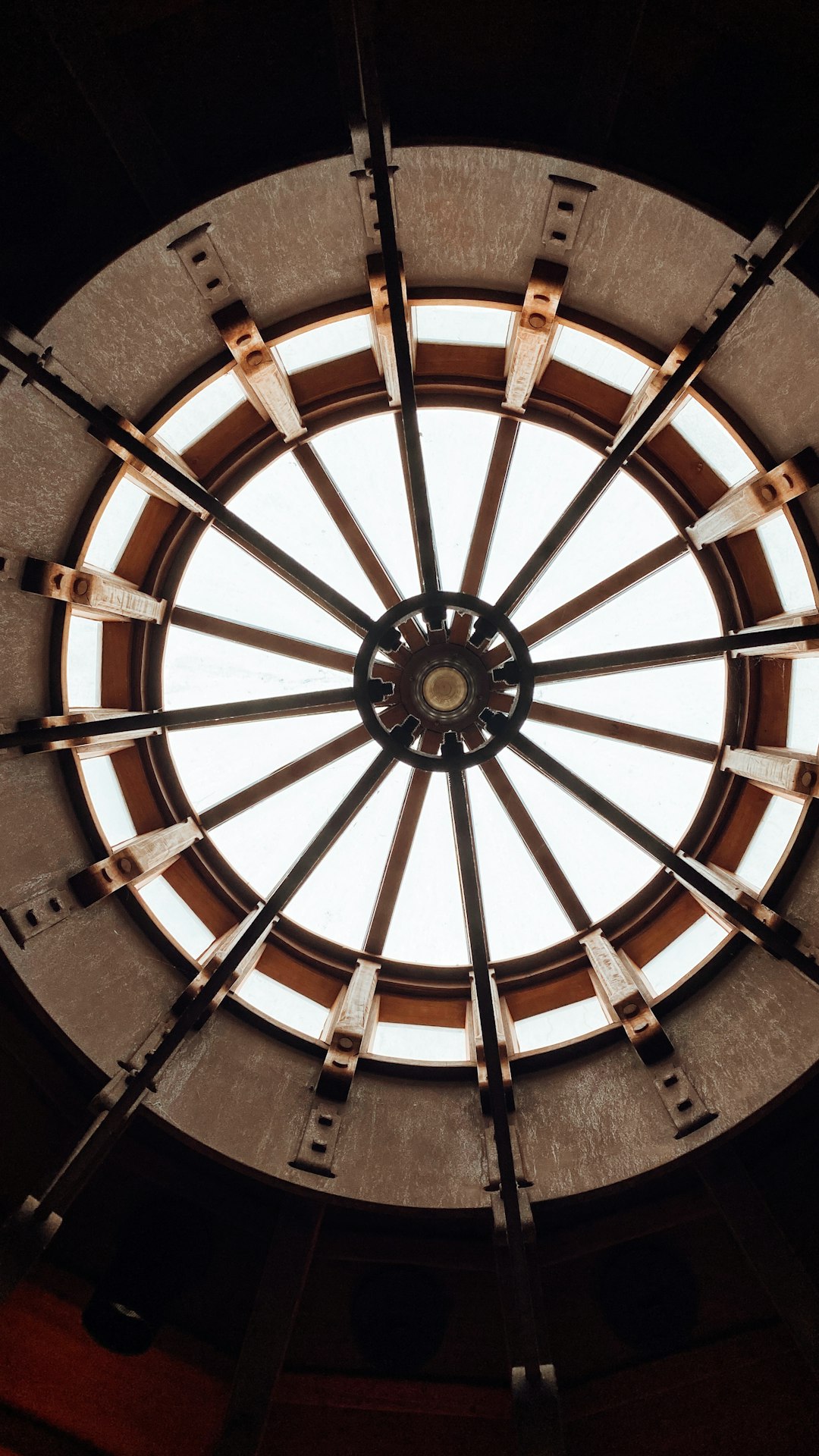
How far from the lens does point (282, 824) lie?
13062 millimetres

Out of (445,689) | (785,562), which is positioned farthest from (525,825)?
(785,562)

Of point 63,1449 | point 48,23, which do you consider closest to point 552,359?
point 48,23

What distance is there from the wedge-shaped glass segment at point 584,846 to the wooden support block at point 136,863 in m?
5.07

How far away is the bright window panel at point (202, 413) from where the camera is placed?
8.95 metres

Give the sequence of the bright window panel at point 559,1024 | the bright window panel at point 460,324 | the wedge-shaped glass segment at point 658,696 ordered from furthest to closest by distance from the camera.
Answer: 1. the wedge-shaped glass segment at point 658,696
2. the bright window panel at point 559,1024
3. the bright window panel at point 460,324

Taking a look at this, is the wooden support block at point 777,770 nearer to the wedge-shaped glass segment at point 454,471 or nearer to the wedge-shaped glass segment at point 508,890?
the wedge-shaped glass segment at point 508,890

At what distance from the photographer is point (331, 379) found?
A: 32.2 feet

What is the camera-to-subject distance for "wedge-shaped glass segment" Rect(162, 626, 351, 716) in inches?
477

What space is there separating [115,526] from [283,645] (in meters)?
3.38

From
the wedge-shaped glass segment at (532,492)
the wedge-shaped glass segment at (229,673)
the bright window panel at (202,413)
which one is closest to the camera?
the bright window panel at (202,413)

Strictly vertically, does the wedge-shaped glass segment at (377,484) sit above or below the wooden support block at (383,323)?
above

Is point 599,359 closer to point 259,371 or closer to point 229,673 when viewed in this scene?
point 259,371

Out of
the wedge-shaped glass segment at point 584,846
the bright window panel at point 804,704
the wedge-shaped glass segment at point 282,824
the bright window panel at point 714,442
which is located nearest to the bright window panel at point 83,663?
the wedge-shaped glass segment at point 282,824

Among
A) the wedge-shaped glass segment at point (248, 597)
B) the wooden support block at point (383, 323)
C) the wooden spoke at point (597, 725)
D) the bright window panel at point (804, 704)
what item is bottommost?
the wooden support block at point (383, 323)
